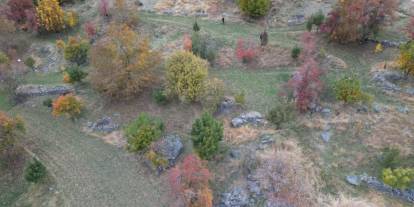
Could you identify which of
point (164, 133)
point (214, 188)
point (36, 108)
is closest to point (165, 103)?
point (164, 133)

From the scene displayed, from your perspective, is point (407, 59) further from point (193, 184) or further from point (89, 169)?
point (89, 169)

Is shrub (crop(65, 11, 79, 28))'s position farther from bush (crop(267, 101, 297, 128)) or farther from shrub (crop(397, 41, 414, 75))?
shrub (crop(397, 41, 414, 75))

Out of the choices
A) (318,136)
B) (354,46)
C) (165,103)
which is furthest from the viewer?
(354,46)

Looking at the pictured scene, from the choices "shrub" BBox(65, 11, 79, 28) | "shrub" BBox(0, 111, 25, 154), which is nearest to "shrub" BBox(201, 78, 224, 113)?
"shrub" BBox(0, 111, 25, 154)

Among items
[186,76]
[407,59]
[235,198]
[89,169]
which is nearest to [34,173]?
[89,169]

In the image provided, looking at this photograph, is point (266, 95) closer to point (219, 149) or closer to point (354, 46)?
point (219, 149)

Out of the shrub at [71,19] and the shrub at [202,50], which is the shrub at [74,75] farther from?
the shrub at [202,50]
